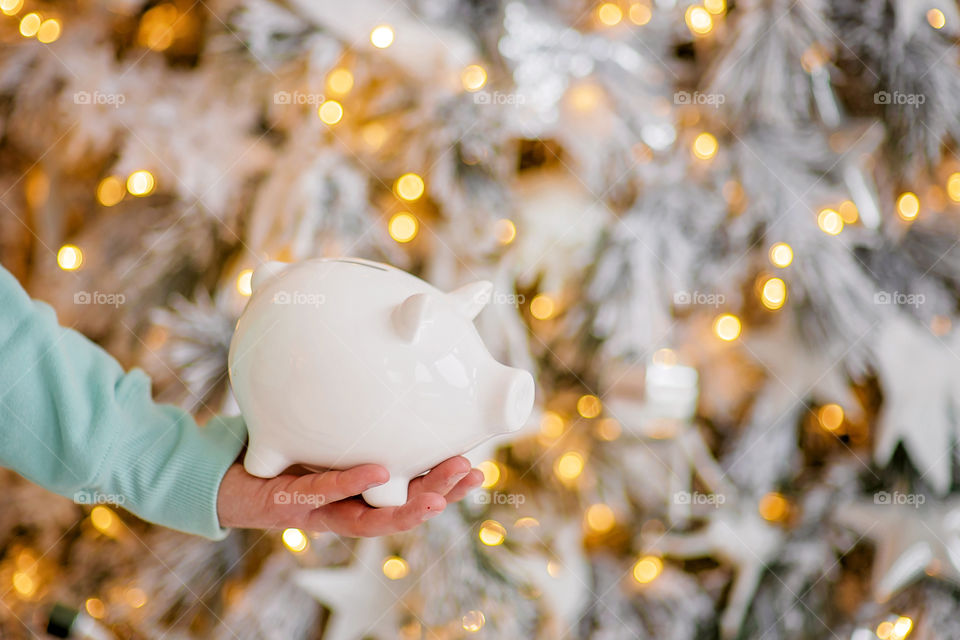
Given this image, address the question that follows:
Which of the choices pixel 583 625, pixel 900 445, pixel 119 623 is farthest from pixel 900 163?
pixel 119 623

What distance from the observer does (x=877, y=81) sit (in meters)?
1.13

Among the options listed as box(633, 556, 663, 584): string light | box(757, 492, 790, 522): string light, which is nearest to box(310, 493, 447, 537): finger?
box(633, 556, 663, 584): string light

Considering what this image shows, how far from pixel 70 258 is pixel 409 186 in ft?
1.77

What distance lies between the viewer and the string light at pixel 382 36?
3.58 ft

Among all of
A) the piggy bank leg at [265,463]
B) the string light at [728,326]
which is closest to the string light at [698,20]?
the string light at [728,326]

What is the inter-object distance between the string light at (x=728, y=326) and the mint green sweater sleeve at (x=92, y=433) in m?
0.75

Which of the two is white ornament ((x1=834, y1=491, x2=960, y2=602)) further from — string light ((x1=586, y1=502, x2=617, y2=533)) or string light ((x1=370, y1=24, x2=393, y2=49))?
string light ((x1=370, y1=24, x2=393, y2=49))

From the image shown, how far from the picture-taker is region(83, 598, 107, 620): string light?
1131 mm

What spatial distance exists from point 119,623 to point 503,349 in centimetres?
74

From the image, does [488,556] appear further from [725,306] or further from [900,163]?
[900,163]

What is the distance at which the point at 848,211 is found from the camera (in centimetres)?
112

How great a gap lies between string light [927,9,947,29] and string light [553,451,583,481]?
86cm

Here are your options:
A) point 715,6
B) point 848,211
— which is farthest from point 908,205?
point 715,6

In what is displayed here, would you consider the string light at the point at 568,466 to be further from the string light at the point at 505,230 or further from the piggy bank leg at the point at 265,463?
the piggy bank leg at the point at 265,463
